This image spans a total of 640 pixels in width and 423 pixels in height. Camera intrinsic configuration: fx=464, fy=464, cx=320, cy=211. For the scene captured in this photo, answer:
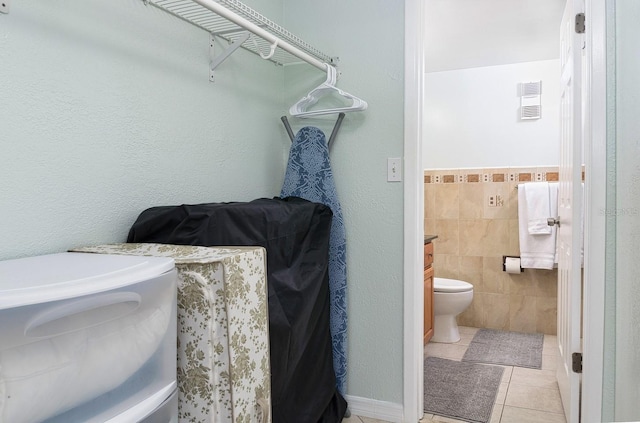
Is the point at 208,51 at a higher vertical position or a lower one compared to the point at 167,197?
higher

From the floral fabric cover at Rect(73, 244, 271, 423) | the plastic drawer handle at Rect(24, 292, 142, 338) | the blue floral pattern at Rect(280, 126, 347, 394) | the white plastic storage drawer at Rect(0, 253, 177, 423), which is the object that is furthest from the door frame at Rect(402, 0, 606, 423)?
the plastic drawer handle at Rect(24, 292, 142, 338)

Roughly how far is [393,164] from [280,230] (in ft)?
2.51

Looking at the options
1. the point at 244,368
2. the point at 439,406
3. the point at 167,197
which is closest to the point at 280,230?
the point at 167,197

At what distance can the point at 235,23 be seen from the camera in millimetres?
1488

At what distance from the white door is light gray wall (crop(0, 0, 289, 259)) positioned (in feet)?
4.96

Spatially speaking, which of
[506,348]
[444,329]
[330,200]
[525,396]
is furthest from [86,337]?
[506,348]

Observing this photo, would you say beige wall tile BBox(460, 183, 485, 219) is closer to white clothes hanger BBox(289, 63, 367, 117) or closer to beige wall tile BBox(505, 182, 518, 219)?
beige wall tile BBox(505, 182, 518, 219)

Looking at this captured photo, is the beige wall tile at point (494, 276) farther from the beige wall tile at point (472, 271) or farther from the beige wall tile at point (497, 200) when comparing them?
the beige wall tile at point (497, 200)

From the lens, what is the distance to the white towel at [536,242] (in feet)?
12.1

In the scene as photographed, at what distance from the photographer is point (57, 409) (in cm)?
83

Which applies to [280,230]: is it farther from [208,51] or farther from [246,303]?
[208,51]

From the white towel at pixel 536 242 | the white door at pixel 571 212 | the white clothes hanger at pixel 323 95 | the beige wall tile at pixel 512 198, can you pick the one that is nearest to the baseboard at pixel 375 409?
the white door at pixel 571 212

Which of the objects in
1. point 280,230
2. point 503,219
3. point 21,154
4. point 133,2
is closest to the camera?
point 21,154

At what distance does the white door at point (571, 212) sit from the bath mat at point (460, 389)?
39 cm
